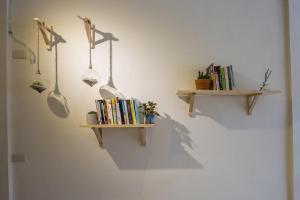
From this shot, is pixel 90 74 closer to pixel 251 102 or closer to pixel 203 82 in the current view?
pixel 203 82

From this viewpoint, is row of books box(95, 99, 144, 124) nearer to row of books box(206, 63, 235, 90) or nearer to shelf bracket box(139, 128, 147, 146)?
shelf bracket box(139, 128, 147, 146)

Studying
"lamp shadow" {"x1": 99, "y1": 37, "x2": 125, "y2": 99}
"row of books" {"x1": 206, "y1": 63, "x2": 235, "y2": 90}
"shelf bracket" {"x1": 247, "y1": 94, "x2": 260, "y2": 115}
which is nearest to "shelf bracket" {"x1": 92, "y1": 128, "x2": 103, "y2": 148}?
"lamp shadow" {"x1": 99, "y1": 37, "x2": 125, "y2": 99}

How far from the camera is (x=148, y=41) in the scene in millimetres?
2461

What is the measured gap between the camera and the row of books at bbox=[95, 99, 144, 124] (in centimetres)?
224

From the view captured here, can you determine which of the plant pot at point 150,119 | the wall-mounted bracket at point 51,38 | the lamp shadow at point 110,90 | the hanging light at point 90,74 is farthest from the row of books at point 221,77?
the wall-mounted bracket at point 51,38

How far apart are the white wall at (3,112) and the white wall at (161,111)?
0.06 m

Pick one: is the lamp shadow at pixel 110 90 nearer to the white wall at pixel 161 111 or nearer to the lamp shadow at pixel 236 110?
the white wall at pixel 161 111

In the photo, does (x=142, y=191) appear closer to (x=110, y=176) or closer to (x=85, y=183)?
(x=110, y=176)

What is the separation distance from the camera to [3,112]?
2365 mm

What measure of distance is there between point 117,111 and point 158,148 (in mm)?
587

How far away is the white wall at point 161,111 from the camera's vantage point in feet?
7.91

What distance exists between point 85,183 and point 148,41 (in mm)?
1583

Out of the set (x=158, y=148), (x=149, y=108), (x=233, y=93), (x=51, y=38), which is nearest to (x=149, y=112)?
(x=149, y=108)

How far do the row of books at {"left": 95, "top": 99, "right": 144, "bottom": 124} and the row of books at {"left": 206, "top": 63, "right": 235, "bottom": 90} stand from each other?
81 centimetres
